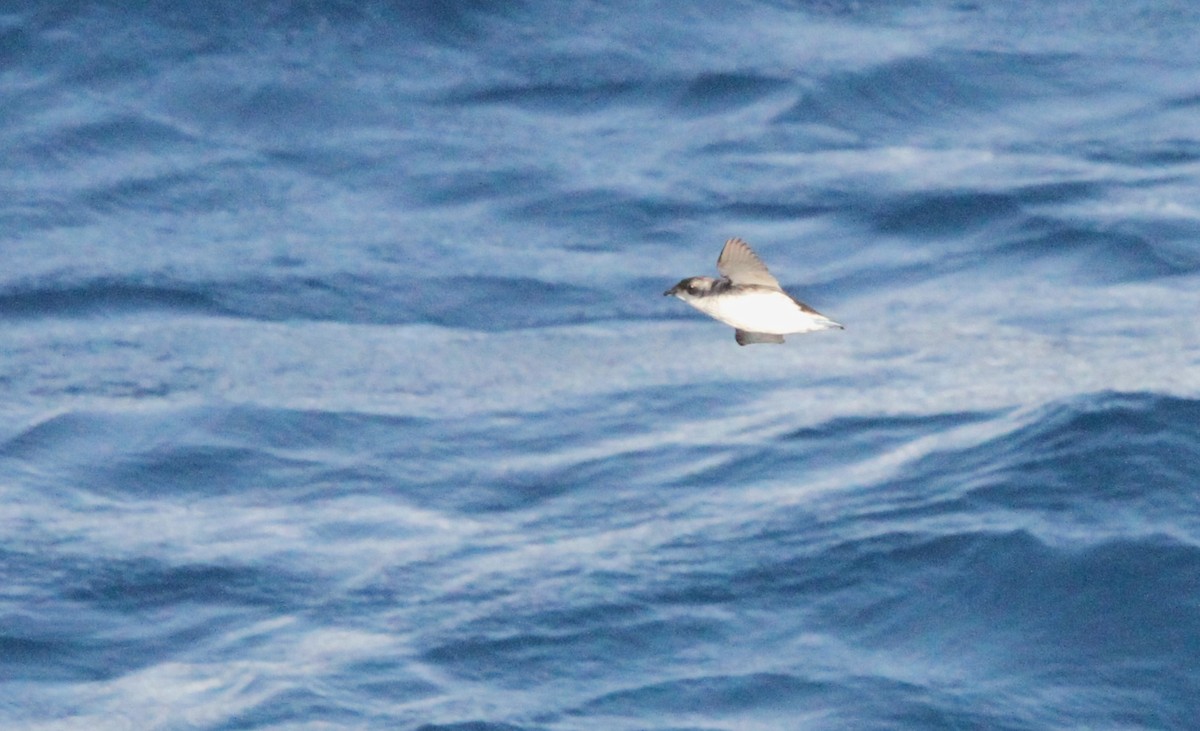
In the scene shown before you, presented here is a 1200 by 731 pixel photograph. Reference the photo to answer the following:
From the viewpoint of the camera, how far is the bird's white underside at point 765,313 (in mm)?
8586

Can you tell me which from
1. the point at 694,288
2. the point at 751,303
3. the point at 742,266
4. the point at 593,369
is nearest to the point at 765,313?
the point at 751,303

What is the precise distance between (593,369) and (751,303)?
51.3 ft

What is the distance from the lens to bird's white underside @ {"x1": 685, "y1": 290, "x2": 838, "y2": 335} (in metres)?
8.59

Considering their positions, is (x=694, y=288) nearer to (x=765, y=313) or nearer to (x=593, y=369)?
(x=765, y=313)

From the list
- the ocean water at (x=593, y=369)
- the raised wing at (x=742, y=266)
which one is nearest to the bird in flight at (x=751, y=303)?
the raised wing at (x=742, y=266)

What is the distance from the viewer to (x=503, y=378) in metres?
24.5

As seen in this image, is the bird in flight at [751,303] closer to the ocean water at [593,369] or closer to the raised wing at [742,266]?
the raised wing at [742,266]

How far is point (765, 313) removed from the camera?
877 centimetres

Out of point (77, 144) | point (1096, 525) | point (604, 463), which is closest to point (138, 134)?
point (77, 144)

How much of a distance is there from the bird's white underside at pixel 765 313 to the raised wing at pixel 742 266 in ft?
0.18

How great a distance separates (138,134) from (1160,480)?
14.6 meters

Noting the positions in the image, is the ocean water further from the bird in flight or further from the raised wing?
the raised wing

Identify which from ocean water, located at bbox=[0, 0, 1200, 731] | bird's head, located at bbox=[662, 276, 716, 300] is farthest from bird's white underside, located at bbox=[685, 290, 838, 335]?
ocean water, located at bbox=[0, 0, 1200, 731]

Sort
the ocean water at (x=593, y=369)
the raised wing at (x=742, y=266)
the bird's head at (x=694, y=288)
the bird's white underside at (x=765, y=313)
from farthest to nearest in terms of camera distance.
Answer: the ocean water at (x=593, y=369), the bird's head at (x=694, y=288), the raised wing at (x=742, y=266), the bird's white underside at (x=765, y=313)
